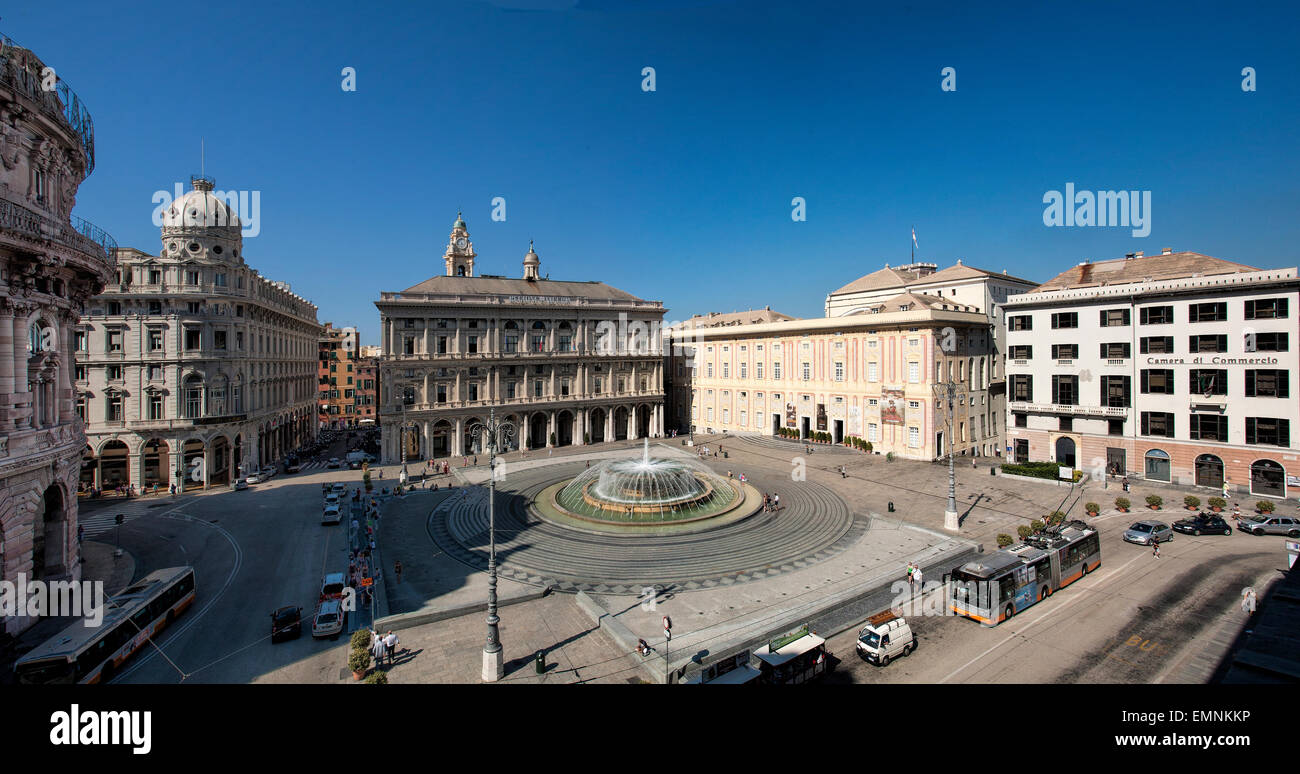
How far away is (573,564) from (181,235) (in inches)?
1885

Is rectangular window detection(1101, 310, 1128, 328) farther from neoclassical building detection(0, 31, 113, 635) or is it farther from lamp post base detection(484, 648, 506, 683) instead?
neoclassical building detection(0, 31, 113, 635)

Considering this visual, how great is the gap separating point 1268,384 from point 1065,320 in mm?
12834

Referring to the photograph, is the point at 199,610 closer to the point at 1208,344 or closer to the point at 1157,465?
the point at 1157,465

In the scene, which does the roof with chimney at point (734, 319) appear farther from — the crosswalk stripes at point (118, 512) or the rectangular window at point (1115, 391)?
the crosswalk stripes at point (118, 512)

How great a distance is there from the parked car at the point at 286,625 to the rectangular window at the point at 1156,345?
5689cm

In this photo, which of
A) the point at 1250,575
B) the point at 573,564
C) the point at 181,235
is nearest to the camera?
the point at 1250,575

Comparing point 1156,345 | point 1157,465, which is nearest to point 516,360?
point 1156,345

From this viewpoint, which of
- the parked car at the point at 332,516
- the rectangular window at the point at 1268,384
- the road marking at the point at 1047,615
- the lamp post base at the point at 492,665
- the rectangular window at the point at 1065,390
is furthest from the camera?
the rectangular window at the point at 1065,390

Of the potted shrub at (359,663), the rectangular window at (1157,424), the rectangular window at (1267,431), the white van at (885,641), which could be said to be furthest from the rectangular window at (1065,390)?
the potted shrub at (359,663)

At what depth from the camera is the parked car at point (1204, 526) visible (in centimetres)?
3164

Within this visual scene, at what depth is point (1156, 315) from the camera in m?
42.1

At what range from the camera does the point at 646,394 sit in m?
73.7

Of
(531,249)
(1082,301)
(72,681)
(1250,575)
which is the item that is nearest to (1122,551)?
(1250,575)
